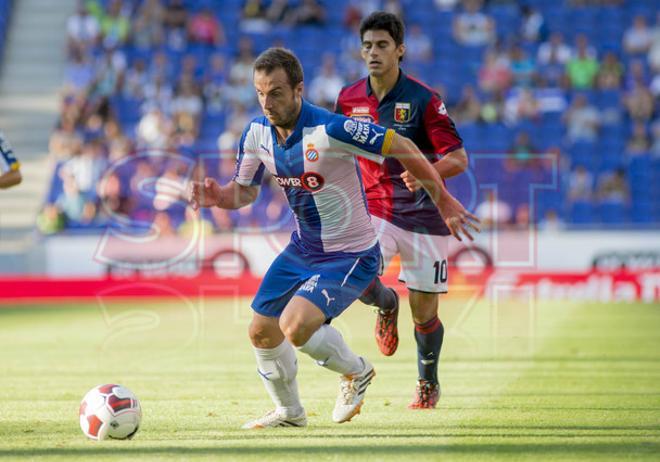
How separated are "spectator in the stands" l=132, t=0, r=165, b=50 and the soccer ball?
15915 millimetres

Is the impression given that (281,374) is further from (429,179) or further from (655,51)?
(655,51)

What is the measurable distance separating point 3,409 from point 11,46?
17.3 meters

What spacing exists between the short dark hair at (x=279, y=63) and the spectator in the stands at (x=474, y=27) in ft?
53.3

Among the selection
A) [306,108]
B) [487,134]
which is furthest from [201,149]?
[306,108]

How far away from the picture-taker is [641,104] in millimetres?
20109

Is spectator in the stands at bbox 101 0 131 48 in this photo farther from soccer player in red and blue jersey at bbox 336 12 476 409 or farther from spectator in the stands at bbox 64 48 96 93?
soccer player in red and blue jersey at bbox 336 12 476 409

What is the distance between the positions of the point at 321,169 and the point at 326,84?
13.8 m

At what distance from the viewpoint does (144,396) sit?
768 cm

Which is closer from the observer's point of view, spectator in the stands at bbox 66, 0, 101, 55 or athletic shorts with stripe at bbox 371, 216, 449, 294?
athletic shorts with stripe at bbox 371, 216, 449, 294

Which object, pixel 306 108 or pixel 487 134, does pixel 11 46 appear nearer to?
pixel 487 134

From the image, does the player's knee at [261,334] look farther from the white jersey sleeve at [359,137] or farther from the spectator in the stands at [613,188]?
the spectator in the stands at [613,188]

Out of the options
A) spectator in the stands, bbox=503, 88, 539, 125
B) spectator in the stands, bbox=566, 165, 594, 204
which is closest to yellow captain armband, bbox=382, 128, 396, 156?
spectator in the stands, bbox=566, 165, 594, 204

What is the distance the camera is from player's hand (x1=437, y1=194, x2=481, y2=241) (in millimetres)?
5852

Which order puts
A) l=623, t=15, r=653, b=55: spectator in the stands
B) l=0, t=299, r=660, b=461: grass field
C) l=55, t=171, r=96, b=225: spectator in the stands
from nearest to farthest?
l=0, t=299, r=660, b=461: grass field → l=55, t=171, r=96, b=225: spectator in the stands → l=623, t=15, r=653, b=55: spectator in the stands
